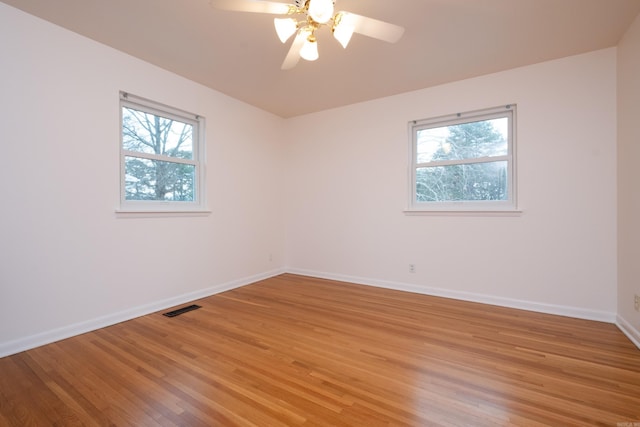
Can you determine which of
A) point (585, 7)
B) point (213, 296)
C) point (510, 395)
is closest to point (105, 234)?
point (213, 296)

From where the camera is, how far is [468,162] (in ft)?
11.1

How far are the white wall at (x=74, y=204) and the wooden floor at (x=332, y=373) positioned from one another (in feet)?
1.04

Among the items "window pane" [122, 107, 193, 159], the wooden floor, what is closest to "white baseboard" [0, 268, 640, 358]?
the wooden floor

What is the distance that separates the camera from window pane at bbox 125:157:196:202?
2.92 metres

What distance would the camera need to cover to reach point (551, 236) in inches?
115

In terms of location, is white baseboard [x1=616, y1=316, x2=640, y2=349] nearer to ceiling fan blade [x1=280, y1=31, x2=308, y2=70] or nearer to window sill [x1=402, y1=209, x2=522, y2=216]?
window sill [x1=402, y1=209, x2=522, y2=216]

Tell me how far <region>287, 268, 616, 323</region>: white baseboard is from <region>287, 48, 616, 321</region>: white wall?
0.04 feet

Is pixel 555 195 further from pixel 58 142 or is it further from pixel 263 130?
pixel 58 142

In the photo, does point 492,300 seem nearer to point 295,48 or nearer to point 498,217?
point 498,217

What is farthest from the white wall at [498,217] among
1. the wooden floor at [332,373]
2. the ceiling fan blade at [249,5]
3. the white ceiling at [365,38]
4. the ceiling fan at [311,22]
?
the ceiling fan blade at [249,5]

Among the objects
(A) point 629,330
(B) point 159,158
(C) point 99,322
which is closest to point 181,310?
(C) point 99,322

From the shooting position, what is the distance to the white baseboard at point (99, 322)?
2.13 meters

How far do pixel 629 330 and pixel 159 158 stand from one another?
461cm

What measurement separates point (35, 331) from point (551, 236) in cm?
464
